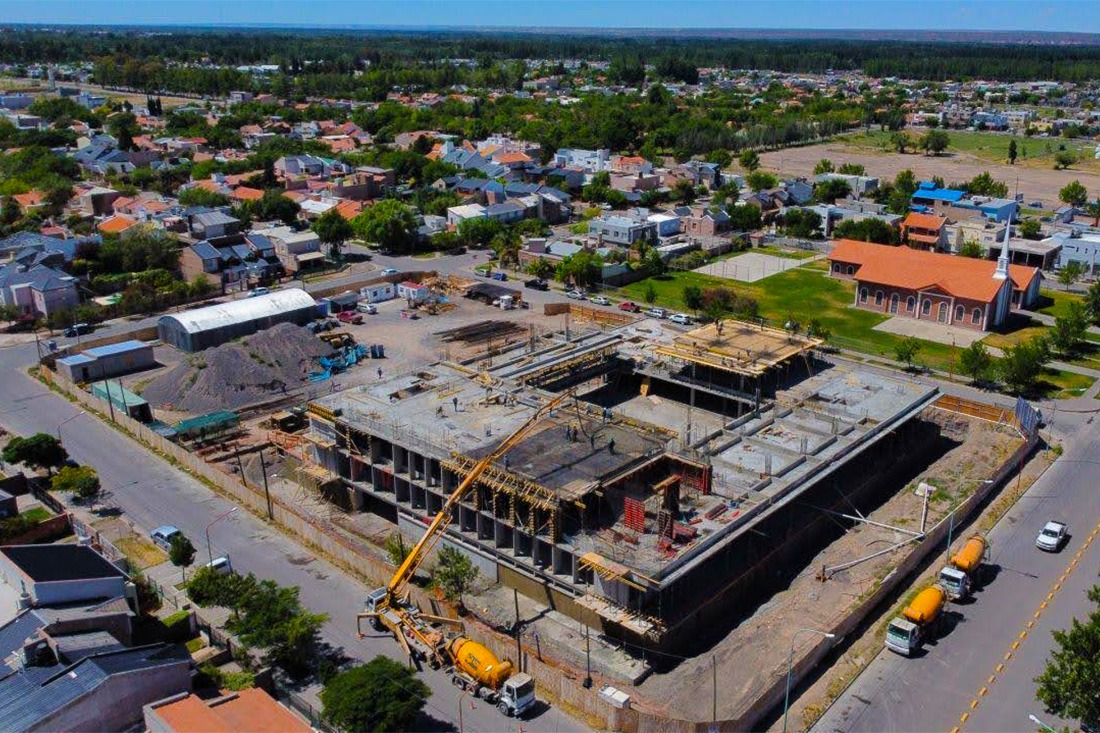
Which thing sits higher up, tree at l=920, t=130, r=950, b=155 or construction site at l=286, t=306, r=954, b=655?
tree at l=920, t=130, r=950, b=155

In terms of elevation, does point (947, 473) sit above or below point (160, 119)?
below

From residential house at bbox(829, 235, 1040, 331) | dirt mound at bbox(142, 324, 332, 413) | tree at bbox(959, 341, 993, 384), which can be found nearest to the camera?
dirt mound at bbox(142, 324, 332, 413)

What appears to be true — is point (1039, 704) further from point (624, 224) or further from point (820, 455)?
point (624, 224)

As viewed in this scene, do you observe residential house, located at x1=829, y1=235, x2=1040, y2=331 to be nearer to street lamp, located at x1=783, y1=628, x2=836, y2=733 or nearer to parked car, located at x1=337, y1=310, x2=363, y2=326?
parked car, located at x1=337, y1=310, x2=363, y2=326

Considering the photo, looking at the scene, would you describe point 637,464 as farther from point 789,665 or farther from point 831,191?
point 831,191

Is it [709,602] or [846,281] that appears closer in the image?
[709,602]

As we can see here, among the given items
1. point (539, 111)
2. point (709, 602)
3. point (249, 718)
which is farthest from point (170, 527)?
point (539, 111)

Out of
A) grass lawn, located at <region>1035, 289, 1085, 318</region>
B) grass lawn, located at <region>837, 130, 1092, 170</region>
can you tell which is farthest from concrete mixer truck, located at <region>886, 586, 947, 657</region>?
grass lawn, located at <region>837, 130, 1092, 170</region>
